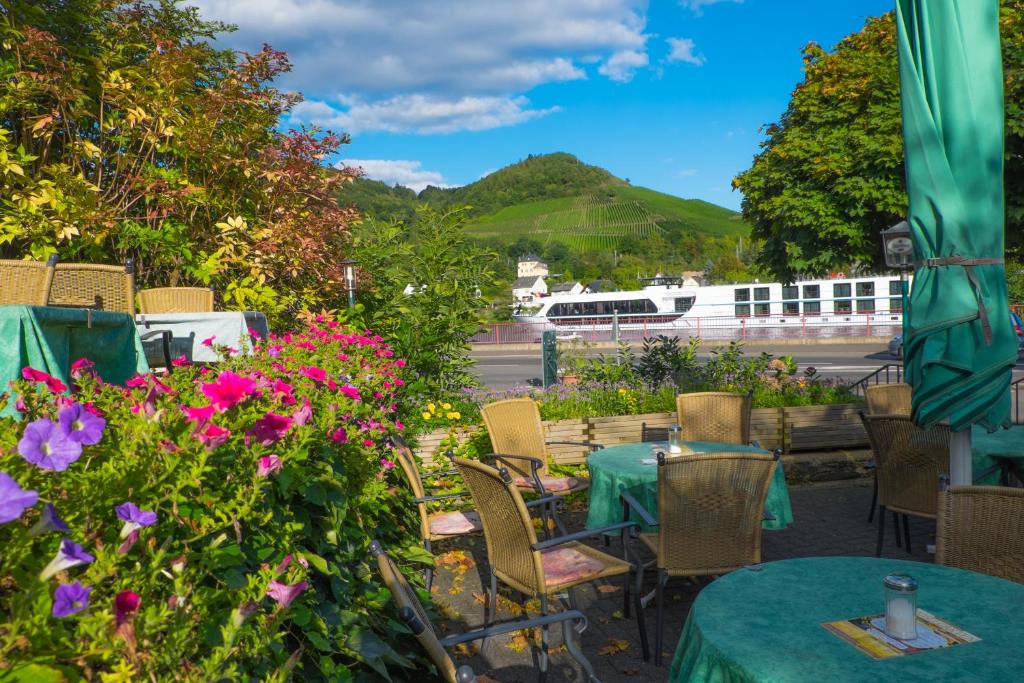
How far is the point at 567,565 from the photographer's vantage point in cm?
355

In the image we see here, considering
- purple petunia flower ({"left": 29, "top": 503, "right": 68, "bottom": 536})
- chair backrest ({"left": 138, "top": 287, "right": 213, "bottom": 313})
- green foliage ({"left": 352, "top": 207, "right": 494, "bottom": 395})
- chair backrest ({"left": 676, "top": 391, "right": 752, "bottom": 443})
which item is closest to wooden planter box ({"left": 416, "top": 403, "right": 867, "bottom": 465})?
chair backrest ({"left": 676, "top": 391, "right": 752, "bottom": 443})

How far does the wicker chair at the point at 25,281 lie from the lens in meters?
3.59

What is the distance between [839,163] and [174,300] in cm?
972

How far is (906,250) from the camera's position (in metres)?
5.70

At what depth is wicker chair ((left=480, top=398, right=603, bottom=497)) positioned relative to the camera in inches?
212

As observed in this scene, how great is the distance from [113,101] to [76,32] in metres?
1.32

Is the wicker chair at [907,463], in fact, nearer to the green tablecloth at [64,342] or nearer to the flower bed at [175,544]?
the flower bed at [175,544]

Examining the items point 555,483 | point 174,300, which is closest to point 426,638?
point 555,483

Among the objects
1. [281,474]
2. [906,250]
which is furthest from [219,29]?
[281,474]

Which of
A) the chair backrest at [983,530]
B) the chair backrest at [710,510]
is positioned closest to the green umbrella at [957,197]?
the chair backrest at [983,530]

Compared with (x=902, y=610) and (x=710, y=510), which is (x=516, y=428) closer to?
(x=710, y=510)

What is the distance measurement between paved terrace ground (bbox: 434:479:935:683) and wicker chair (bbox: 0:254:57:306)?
2.69 m

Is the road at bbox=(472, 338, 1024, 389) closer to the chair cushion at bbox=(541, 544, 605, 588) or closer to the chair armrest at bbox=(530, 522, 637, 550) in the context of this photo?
the chair cushion at bbox=(541, 544, 605, 588)

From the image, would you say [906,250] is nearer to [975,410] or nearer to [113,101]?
[975,410]
